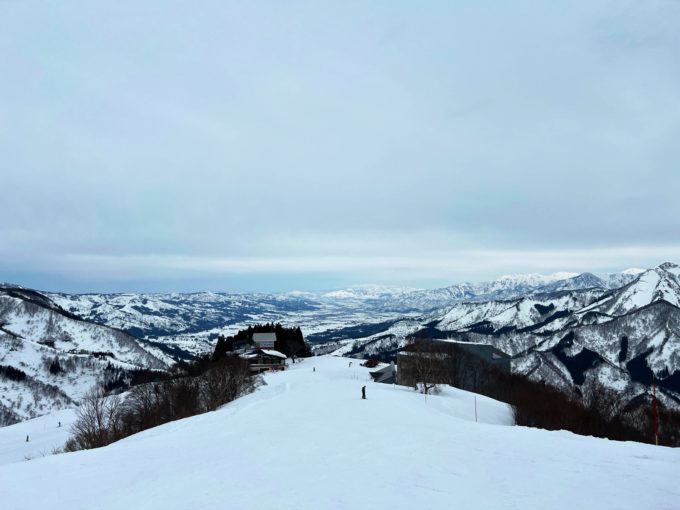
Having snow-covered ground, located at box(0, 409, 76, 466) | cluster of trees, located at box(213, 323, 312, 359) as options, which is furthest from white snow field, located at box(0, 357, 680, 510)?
cluster of trees, located at box(213, 323, 312, 359)

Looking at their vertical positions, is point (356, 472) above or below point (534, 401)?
above

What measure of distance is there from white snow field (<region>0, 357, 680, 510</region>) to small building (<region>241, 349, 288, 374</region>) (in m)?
69.1

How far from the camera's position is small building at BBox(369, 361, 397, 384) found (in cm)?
8681

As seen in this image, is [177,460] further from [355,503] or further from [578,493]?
[578,493]

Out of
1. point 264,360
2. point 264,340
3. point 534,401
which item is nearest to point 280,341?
point 264,340

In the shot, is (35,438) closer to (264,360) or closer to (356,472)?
(264,360)

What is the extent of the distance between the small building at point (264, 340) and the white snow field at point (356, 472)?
285 ft

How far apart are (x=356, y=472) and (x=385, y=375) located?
258 ft

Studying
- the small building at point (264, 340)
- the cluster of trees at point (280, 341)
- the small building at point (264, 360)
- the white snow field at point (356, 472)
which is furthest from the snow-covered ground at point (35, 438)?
the white snow field at point (356, 472)

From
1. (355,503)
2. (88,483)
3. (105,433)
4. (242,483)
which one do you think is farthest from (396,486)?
(105,433)

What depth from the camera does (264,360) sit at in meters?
94.2

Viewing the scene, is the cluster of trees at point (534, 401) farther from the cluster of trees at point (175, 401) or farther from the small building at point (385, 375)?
the cluster of trees at point (175, 401)

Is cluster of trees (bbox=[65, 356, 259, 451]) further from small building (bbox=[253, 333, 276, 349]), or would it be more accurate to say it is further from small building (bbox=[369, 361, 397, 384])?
small building (bbox=[253, 333, 276, 349])

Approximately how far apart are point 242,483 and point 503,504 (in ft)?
26.6
